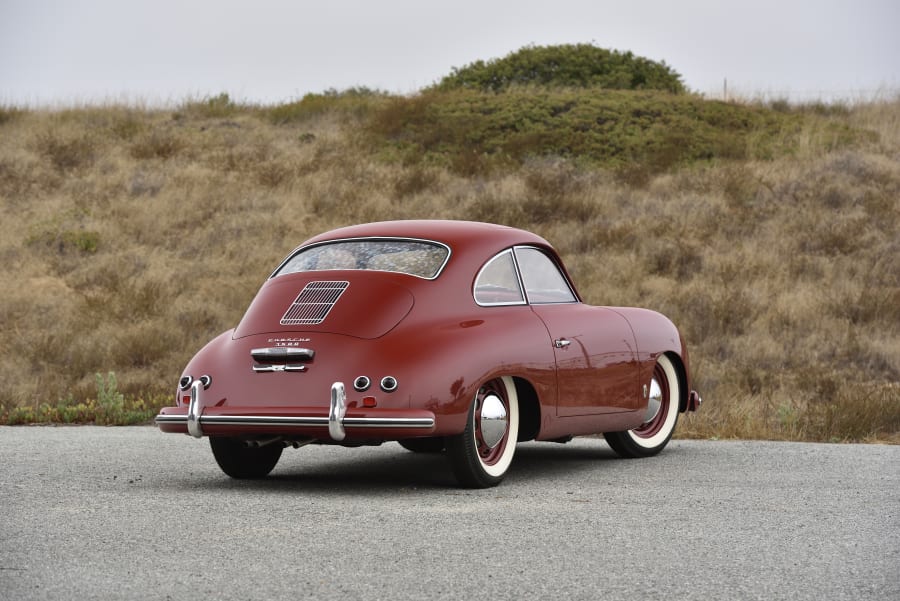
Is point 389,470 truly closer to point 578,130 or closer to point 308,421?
point 308,421

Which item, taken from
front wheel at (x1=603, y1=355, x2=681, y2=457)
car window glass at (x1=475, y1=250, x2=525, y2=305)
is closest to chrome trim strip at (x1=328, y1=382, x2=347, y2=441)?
car window glass at (x1=475, y1=250, x2=525, y2=305)

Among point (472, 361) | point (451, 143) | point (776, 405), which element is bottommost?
point (776, 405)

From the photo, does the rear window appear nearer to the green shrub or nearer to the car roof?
the car roof

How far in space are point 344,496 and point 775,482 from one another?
9.05 ft

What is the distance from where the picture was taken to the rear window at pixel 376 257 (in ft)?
24.1

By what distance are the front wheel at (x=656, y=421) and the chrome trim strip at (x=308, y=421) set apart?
2.69m

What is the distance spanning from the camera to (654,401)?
888cm

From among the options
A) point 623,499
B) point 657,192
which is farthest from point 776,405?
point 657,192

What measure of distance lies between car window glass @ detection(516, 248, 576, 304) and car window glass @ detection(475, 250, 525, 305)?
9 cm

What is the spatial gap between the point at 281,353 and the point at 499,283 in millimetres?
1577

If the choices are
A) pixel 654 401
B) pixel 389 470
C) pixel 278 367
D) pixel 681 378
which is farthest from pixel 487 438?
pixel 681 378

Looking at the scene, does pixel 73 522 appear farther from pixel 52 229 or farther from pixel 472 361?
pixel 52 229

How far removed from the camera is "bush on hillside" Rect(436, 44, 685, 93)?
35.7 m

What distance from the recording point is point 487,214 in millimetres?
24469
